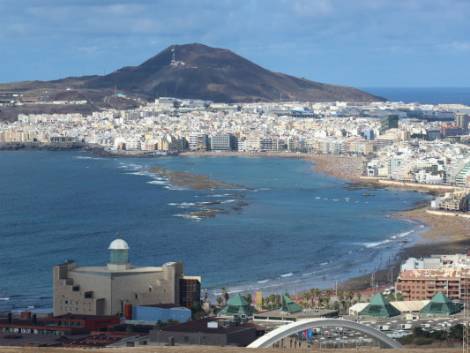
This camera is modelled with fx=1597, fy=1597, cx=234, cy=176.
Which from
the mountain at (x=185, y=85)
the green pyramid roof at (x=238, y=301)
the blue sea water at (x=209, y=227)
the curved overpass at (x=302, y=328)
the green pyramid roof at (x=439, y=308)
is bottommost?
the blue sea water at (x=209, y=227)

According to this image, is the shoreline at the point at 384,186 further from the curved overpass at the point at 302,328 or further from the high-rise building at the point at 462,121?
the high-rise building at the point at 462,121

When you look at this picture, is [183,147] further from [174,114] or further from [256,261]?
[256,261]

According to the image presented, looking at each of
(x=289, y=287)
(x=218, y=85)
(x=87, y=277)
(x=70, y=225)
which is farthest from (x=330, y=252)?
(x=218, y=85)

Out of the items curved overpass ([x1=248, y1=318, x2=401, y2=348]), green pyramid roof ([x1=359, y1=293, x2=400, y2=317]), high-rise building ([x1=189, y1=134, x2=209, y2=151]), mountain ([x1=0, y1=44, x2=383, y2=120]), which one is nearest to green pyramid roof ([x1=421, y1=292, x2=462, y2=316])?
green pyramid roof ([x1=359, y1=293, x2=400, y2=317])

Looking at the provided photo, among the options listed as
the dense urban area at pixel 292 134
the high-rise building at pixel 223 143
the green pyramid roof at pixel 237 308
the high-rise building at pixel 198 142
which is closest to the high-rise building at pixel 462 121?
the dense urban area at pixel 292 134

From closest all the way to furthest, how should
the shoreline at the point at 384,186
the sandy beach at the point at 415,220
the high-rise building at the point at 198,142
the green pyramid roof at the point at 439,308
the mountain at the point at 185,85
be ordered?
the green pyramid roof at the point at 439,308 < the sandy beach at the point at 415,220 < the shoreline at the point at 384,186 < the high-rise building at the point at 198,142 < the mountain at the point at 185,85

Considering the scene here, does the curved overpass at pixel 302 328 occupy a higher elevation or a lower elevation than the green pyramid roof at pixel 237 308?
higher

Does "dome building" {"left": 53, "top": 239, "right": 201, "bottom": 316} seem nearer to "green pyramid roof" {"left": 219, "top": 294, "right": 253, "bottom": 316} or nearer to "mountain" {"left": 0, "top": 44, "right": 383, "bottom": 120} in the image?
"green pyramid roof" {"left": 219, "top": 294, "right": 253, "bottom": 316}
